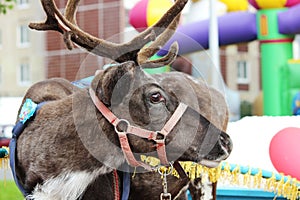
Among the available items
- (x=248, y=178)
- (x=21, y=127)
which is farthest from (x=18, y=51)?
(x=248, y=178)

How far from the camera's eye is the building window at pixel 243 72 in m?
24.9

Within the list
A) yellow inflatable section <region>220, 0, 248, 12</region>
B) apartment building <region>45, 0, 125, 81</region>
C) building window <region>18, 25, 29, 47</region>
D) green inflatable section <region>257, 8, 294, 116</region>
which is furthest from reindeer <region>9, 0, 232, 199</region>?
building window <region>18, 25, 29, 47</region>

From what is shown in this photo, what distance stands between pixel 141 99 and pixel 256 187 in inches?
49.7

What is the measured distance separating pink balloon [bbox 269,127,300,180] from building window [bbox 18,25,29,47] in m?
24.4

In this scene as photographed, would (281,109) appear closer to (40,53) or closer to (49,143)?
(49,143)

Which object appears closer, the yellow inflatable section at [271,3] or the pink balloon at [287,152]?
the pink balloon at [287,152]

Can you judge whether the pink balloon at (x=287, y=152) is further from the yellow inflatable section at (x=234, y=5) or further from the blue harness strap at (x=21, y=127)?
the yellow inflatable section at (x=234, y=5)

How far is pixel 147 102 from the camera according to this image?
10.7 feet

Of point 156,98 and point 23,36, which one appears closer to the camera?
point 156,98

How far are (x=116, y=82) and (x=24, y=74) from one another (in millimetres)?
24688

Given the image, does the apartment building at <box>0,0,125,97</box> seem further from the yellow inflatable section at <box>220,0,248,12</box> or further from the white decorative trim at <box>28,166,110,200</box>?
the white decorative trim at <box>28,166,110,200</box>

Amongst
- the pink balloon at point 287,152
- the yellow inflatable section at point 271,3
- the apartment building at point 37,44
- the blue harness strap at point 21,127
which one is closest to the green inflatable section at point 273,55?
the yellow inflatable section at point 271,3

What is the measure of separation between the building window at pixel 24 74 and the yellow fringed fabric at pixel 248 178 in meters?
23.9

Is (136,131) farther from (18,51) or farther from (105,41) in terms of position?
(18,51)
